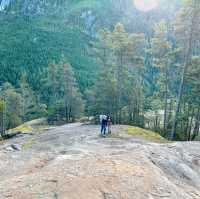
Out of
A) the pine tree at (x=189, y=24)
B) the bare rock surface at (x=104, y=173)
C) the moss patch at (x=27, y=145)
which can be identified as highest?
the pine tree at (x=189, y=24)

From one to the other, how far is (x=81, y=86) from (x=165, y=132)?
10559 centimetres

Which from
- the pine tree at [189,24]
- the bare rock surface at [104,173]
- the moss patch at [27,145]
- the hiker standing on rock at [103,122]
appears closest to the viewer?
the bare rock surface at [104,173]

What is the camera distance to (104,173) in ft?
52.1

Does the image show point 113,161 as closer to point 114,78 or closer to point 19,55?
point 114,78

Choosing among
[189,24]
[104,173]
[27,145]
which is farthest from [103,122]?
[104,173]

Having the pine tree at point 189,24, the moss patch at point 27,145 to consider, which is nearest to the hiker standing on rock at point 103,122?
the moss patch at point 27,145

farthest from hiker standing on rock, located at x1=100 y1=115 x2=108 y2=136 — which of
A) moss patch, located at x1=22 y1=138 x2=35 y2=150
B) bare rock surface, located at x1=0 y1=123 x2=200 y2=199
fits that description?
moss patch, located at x1=22 y1=138 x2=35 y2=150

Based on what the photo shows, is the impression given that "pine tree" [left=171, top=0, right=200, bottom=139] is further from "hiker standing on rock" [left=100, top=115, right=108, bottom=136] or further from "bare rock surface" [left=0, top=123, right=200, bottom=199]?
"bare rock surface" [left=0, top=123, right=200, bottom=199]

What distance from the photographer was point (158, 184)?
15.6 metres

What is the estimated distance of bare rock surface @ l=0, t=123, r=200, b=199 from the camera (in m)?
14.0

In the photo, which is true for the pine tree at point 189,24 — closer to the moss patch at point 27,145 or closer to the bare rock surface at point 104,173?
the bare rock surface at point 104,173

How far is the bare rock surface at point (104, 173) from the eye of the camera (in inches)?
553

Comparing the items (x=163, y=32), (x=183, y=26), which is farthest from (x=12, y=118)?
(x=183, y=26)

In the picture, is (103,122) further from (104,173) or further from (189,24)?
(104,173)
